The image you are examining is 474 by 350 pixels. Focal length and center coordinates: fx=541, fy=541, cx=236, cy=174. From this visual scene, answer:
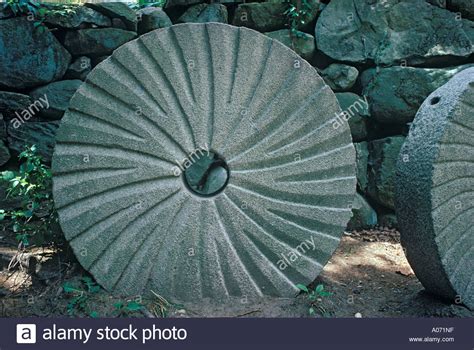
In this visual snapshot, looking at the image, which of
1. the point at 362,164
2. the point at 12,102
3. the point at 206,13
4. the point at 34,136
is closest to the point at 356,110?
the point at 362,164

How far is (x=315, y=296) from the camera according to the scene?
2863mm

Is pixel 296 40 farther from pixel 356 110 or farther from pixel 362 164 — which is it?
pixel 362 164

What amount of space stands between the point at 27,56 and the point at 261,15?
5.69 ft

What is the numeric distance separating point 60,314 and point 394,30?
3.20 m

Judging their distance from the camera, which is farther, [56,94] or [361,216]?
Result: [361,216]

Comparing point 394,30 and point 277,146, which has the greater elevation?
point 394,30

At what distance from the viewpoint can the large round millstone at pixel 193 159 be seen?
2.82 meters

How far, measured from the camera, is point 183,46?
114 inches

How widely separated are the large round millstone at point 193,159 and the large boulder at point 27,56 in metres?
1.11

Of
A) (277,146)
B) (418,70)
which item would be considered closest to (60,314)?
(277,146)

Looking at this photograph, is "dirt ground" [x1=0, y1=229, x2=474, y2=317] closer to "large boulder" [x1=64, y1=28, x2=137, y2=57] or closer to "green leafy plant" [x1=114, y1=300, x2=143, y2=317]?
A: "green leafy plant" [x1=114, y1=300, x2=143, y2=317]

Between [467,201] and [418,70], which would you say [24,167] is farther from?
[418,70]

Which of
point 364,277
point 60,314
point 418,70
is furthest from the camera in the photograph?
point 418,70

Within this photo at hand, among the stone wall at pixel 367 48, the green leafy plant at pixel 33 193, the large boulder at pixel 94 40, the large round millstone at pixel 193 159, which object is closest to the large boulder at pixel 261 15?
the stone wall at pixel 367 48
